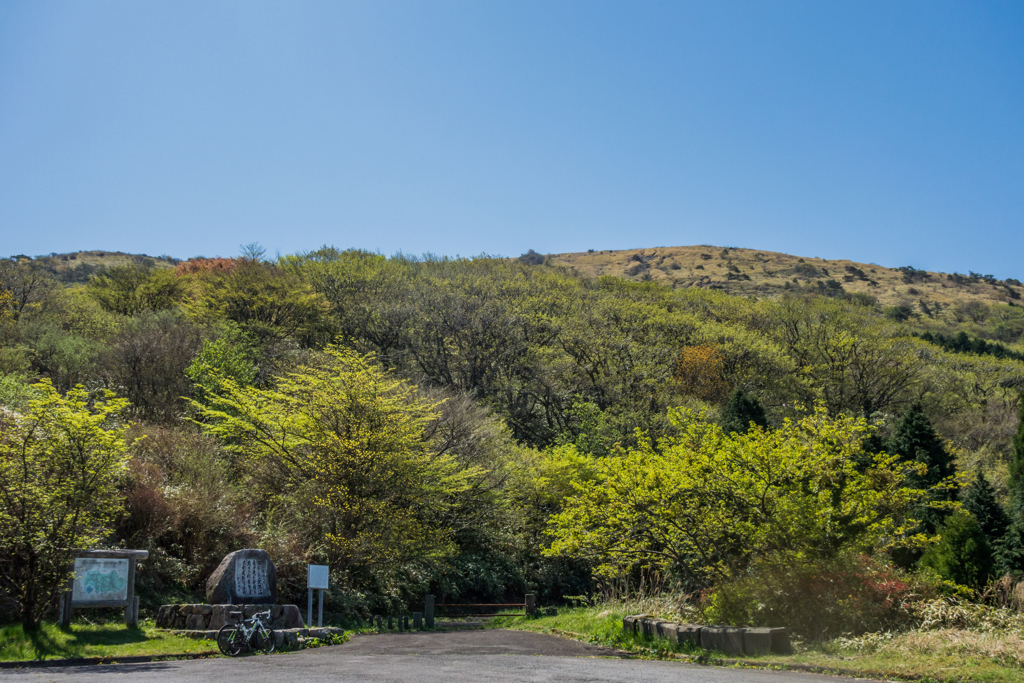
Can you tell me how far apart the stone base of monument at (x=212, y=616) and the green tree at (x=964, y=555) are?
41.9ft

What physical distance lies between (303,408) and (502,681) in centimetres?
1301

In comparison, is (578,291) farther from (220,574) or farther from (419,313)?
(220,574)

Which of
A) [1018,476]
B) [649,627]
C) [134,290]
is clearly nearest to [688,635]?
[649,627]

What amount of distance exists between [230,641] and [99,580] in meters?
2.82

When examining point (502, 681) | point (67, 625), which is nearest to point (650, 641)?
point (502, 681)

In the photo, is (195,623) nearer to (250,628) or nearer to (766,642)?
(250,628)

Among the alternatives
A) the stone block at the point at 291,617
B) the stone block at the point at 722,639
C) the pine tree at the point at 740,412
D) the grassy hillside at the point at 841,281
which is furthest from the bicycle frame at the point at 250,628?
the grassy hillside at the point at 841,281

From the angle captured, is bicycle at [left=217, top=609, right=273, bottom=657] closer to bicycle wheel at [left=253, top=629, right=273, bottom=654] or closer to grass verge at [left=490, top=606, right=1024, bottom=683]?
bicycle wheel at [left=253, top=629, right=273, bottom=654]

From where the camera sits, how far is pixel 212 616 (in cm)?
1407

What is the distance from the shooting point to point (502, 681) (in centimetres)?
885

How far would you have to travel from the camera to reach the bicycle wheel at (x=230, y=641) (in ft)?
41.0

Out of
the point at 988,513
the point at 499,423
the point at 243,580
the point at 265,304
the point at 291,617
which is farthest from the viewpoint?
the point at 265,304

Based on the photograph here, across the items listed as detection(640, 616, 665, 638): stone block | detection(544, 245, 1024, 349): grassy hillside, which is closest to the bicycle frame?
detection(640, 616, 665, 638): stone block

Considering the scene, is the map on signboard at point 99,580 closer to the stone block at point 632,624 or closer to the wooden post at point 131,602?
the wooden post at point 131,602
